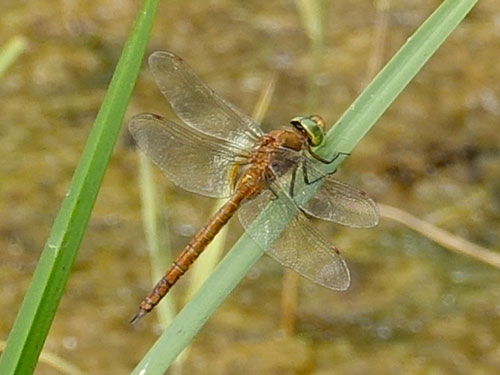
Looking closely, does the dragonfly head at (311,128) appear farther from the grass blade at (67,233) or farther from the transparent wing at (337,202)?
the grass blade at (67,233)

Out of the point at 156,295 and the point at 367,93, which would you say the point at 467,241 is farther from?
the point at 367,93

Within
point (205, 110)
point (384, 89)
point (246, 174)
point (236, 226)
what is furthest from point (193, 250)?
point (236, 226)

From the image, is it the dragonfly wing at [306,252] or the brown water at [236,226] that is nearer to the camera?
the dragonfly wing at [306,252]

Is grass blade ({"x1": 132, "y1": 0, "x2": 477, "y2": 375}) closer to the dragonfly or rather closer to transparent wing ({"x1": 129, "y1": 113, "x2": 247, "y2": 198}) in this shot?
the dragonfly

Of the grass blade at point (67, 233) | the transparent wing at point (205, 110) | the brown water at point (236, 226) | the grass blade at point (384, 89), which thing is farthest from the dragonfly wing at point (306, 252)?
the brown water at point (236, 226)

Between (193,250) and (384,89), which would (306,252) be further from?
(384,89)

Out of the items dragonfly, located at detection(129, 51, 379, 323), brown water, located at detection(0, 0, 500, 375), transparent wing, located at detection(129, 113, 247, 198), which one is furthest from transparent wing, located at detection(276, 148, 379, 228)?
brown water, located at detection(0, 0, 500, 375)
